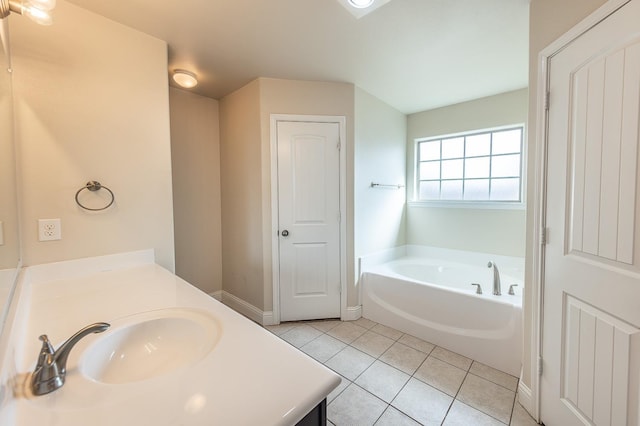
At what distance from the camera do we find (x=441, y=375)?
6.13 feet

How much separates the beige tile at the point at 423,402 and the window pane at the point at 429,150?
8.38 feet

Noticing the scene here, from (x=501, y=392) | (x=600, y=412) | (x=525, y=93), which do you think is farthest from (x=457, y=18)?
(x=501, y=392)

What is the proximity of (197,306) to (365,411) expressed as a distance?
4.03 feet

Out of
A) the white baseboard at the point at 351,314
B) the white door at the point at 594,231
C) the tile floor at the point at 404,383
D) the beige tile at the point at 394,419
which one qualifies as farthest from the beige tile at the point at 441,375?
the white baseboard at the point at 351,314

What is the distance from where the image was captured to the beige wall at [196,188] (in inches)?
104

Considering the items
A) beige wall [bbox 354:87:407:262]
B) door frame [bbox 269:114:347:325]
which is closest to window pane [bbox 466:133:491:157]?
beige wall [bbox 354:87:407:262]

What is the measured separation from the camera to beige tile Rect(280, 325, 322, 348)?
2316 millimetres

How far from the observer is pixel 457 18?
1624 millimetres

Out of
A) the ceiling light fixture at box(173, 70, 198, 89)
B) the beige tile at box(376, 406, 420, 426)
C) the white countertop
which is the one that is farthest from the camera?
the ceiling light fixture at box(173, 70, 198, 89)

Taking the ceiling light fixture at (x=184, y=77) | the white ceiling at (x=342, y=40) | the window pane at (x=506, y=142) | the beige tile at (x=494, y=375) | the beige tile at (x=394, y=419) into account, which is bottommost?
the beige tile at (x=394, y=419)

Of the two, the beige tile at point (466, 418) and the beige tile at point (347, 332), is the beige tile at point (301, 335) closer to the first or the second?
the beige tile at point (347, 332)

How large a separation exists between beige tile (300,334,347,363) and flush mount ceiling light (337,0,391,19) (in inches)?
92.9

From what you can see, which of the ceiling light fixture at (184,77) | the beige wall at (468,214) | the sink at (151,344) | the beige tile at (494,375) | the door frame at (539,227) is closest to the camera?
the sink at (151,344)

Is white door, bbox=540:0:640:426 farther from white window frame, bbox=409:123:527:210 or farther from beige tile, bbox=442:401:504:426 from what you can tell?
white window frame, bbox=409:123:527:210
